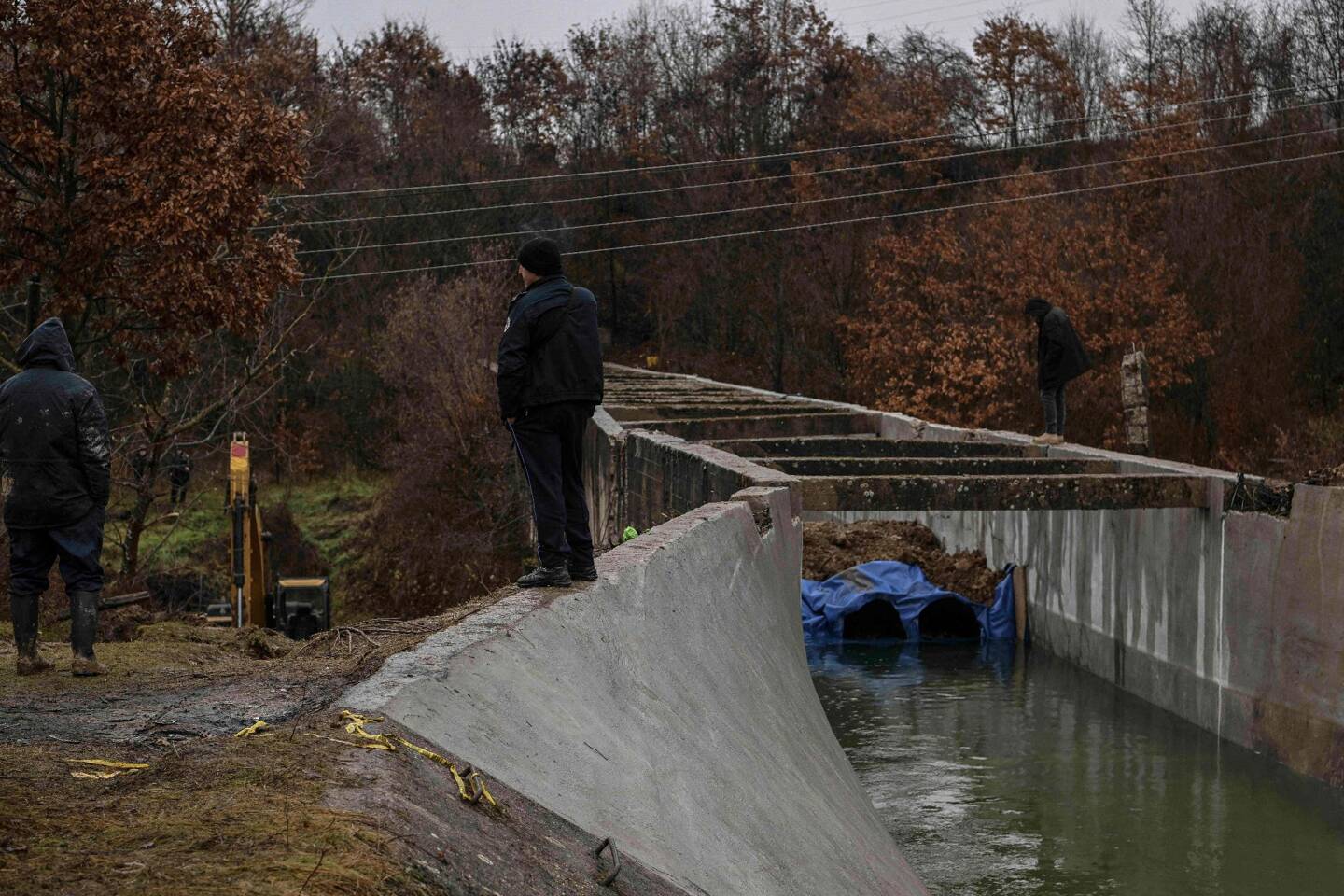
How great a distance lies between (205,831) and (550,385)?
3.40 meters

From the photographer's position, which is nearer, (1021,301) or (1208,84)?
(1021,301)

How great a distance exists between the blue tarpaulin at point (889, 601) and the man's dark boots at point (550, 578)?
1722 cm

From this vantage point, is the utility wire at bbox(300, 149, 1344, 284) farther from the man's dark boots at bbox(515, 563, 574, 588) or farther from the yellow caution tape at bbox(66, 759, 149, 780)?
the yellow caution tape at bbox(66, 759, 149, 780)

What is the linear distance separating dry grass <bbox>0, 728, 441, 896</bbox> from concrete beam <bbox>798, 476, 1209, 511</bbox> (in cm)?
884

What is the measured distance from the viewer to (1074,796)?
565 inches

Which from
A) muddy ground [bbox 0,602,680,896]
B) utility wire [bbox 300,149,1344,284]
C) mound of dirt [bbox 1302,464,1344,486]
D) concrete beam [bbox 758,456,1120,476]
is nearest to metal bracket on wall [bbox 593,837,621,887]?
muddy ground [bbox 0,602,680,896]

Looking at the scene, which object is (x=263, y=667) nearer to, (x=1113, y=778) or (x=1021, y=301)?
(x=1113, y=778)

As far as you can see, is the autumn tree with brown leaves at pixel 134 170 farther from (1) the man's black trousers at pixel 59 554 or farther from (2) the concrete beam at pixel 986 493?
(1) the man's black trousers at pixel 59 554

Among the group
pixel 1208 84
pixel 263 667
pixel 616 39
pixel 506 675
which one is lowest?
pixel 263 667

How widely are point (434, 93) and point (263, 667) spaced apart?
159 feet

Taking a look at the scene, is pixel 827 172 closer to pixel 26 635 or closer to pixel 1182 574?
pixel 1182 574

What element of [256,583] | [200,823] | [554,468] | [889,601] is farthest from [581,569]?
[889,601]

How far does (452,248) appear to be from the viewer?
46.9 m

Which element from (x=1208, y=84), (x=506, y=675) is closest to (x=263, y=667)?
(x=506, y=675)
